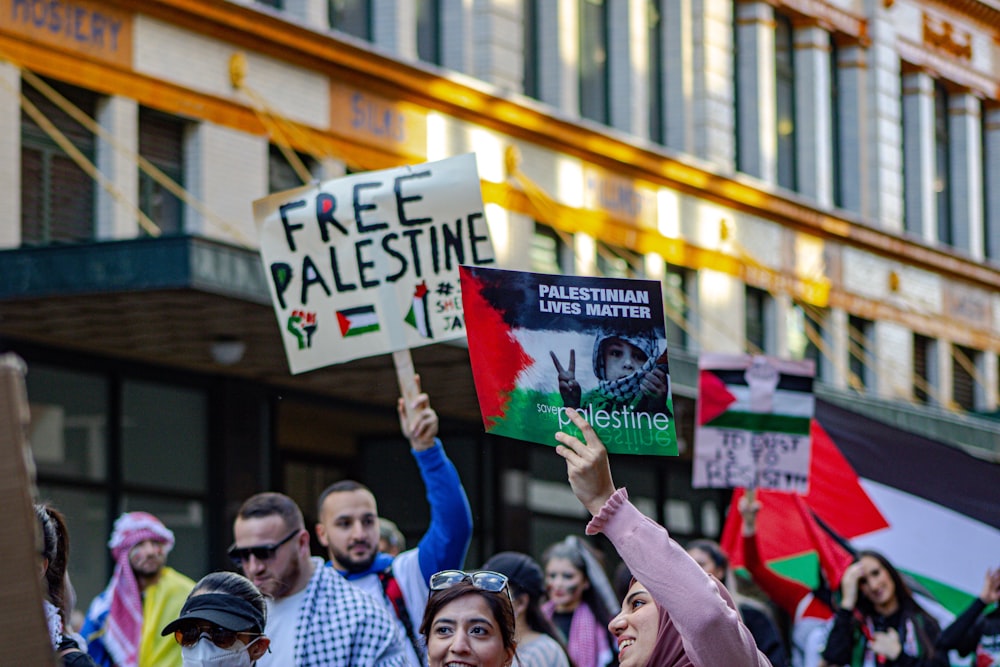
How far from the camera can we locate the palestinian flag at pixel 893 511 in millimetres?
11250

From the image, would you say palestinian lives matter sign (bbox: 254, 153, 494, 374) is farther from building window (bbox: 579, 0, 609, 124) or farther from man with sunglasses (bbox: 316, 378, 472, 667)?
building window (bbox: 579, 0, 609, 124)

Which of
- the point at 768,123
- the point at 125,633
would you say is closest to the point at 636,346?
the point at 125,633

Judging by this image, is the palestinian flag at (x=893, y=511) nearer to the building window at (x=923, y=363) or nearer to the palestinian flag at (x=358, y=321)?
the palestinian flag at (x=358, y=321)

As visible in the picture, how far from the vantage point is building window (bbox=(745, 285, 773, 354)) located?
2991 cm

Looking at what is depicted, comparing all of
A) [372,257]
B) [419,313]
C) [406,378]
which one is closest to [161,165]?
[372,257]

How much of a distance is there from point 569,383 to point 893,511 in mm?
6253

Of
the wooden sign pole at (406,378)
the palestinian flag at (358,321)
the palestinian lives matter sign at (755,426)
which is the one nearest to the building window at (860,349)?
the palestinian lives matter sign at (755,426)

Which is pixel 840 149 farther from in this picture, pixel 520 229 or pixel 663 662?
pixel 663 662

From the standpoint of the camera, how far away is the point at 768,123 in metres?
30.8

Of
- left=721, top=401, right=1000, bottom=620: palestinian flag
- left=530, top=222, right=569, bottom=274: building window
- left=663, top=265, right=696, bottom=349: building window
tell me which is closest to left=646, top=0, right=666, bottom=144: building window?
left=663, top=265, right=696, bottom=349: building window

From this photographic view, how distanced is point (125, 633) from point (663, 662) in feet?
16.5

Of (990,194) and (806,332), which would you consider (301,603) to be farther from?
(990,194)

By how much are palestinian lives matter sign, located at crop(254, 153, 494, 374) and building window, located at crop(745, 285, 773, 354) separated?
21.3 m

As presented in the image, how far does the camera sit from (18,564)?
3.50 m
